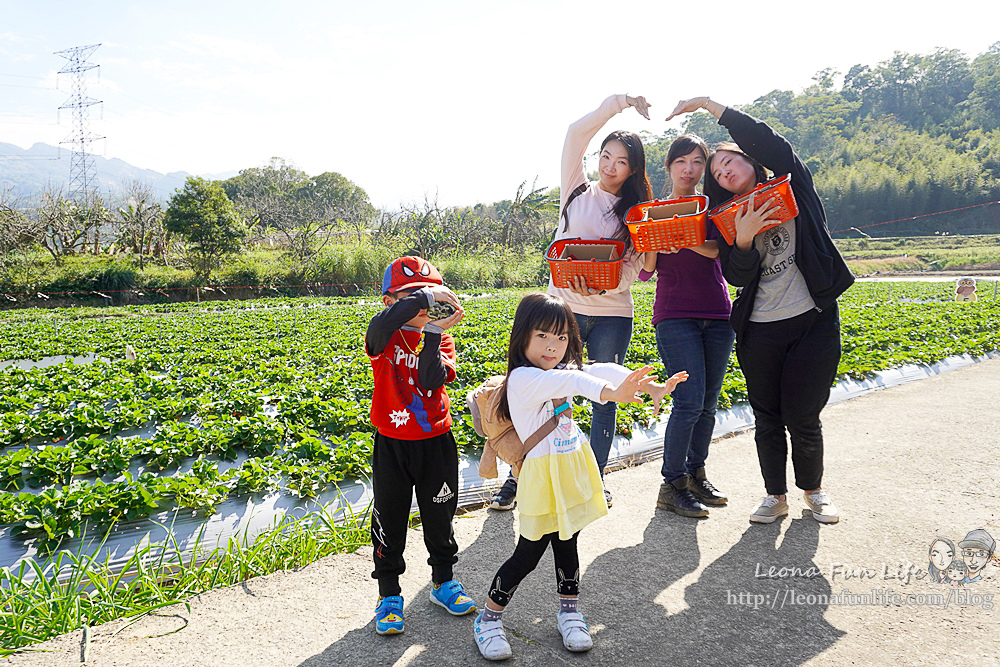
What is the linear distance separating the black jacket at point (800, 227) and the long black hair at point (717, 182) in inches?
3.2

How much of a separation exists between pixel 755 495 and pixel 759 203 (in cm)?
163

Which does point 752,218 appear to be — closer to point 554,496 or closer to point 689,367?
point 689,367

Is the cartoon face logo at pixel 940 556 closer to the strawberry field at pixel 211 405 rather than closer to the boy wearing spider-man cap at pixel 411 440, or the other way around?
the boy wearing spider-man cap at pixel 411 440

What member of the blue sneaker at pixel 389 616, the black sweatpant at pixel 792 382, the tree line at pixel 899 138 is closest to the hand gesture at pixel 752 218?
the black sweatpant at pixel 792 382

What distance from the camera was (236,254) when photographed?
82.9 ft

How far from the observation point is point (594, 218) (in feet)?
9.95

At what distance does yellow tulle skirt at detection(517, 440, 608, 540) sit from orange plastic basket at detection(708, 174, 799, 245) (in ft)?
4.41

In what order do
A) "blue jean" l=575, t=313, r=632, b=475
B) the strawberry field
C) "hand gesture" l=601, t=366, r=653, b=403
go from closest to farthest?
1. "hand gesture" l=601, t=366, r=653, b=403
2. "blue jean" l=575, t=313, r=632, b=475
3. the strawberry field

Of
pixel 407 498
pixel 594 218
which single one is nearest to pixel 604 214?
pixel 594 218

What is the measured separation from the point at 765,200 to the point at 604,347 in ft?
3.24

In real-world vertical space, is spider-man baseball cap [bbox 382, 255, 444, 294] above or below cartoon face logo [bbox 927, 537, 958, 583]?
above

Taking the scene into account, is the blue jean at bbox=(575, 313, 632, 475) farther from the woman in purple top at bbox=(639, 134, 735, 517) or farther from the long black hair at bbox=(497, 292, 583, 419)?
the long black hair at bbox=(497, 292, 583, 419)

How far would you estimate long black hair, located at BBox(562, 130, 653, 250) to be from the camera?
2.95 m

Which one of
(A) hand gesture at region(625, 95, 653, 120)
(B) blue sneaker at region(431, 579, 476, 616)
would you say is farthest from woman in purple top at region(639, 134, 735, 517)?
(B) blue sneaker at region(431, 579, 476, 616)
